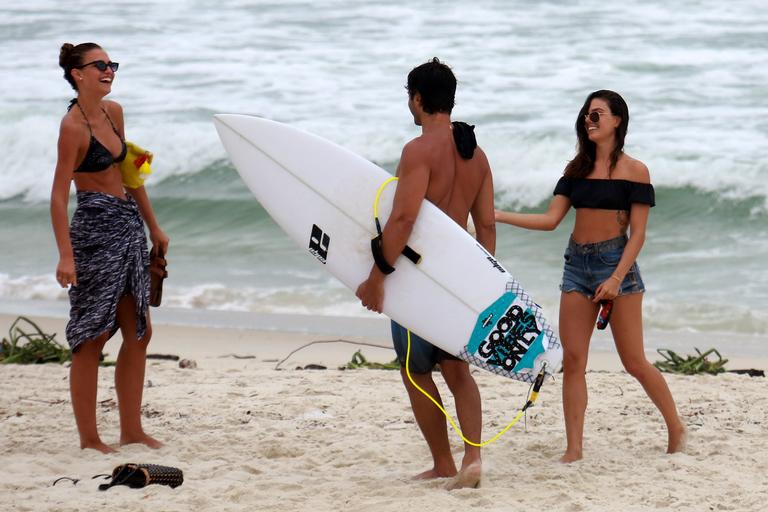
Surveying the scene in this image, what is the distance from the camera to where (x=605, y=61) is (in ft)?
55.8

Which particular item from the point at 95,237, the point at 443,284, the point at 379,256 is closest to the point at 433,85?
the point at 379,256

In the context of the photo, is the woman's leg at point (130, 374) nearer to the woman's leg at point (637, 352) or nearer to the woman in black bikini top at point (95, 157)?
the woman in black bikini top at point (95, 157)

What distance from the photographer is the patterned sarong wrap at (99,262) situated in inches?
175

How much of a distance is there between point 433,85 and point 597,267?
1014mm

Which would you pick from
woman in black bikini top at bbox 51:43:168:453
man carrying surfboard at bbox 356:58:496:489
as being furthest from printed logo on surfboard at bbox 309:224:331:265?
woman in black bikini top at bbox 51:43:168:453

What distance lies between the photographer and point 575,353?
171 inches

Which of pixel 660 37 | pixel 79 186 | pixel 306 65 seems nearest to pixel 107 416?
pixel 79 186

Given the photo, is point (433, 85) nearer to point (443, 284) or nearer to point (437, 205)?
point (437, 205)

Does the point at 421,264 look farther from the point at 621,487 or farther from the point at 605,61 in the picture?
the point at 605,61

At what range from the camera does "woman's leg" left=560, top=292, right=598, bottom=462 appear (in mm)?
4355

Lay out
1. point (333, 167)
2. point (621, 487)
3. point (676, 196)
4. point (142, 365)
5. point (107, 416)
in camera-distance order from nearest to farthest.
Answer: point (621, 487) < point (333, 167) < point (142, 365) < point (107, 416) < point (676, 196)

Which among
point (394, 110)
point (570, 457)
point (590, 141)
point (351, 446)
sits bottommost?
point (351, 446)

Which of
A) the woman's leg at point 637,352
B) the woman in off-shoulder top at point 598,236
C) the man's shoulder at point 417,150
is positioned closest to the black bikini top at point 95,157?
the man's shoulder at point 417,150

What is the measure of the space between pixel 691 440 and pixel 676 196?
287 inches
